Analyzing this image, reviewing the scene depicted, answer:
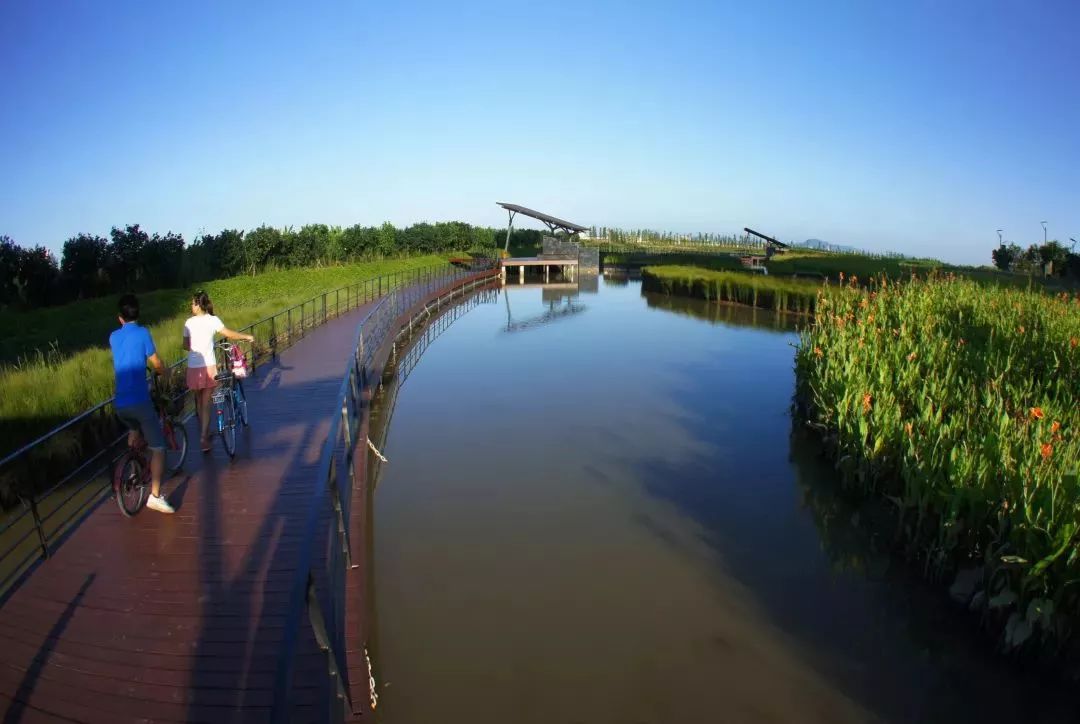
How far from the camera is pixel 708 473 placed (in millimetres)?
8758

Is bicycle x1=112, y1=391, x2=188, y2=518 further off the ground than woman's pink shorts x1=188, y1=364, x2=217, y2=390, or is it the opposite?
woman's pink shorts x1=188, y1=364, x2=217, y2=390

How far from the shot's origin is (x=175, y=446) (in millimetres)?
6191

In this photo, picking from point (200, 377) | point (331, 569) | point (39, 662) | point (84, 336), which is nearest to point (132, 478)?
point (200, 377)

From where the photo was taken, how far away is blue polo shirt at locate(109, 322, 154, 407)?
5105mm

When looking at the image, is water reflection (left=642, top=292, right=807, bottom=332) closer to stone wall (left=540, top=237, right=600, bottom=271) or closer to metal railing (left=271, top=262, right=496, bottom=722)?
stone wall (left=540, top=237, right=600, bottom=271)

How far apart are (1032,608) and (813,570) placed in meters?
1.95

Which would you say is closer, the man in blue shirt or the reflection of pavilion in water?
the man in blue shirt

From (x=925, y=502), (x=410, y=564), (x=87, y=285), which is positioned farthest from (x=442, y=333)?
(x=925, y=502)

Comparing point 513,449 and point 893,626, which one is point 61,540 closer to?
point 513,449

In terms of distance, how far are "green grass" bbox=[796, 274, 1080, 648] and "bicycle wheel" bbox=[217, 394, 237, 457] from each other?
6166mm

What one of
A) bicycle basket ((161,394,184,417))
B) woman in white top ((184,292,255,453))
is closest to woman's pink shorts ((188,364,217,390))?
woman in white top ((184,292,255,453))

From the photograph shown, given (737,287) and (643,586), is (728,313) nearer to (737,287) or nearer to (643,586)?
(737,287)

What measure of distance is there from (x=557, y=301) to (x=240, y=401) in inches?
858

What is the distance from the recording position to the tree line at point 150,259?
58.4 ft
